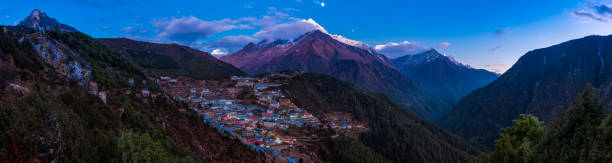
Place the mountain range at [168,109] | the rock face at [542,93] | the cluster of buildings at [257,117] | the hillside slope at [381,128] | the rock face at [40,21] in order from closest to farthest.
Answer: the mountain range at [168,109] < the cluster of buildings at [257,117] < the hillside slope at [381,128] < the rock face at [40,21] < the rock face at [542,93]

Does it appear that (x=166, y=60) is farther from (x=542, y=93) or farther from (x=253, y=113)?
(x=542, y=93)

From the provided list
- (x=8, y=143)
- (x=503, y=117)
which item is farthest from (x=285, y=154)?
(x=503, y=117)

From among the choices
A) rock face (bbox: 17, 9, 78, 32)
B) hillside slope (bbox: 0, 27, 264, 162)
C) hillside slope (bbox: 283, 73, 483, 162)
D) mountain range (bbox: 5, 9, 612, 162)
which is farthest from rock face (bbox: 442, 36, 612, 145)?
rock face (bbox: 17, 9, 78, 32)

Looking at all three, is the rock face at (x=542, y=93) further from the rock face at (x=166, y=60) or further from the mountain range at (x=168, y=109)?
the rock face at (x=166, y=60)

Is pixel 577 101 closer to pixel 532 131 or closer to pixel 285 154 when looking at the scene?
pixel 532 131

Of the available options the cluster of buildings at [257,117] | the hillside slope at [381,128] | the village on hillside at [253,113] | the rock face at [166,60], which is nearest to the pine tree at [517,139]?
the village on hillside at [253,113]

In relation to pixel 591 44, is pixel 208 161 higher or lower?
lower
